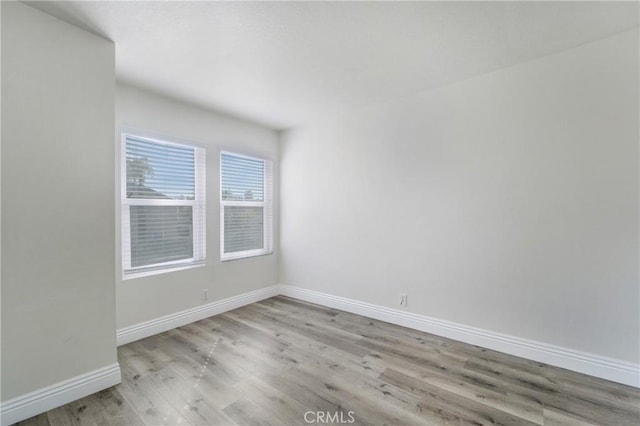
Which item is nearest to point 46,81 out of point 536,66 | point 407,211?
point 407,211

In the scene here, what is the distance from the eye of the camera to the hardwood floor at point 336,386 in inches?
69.6

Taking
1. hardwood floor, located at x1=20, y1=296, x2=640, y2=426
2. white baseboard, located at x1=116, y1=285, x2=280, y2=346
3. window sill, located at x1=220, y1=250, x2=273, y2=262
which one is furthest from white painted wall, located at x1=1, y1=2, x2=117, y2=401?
window sill, located at x1=220, y1=250, x2=273, y2=262

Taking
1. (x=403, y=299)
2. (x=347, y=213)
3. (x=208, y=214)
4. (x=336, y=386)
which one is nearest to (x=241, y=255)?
(x=208, y=214)

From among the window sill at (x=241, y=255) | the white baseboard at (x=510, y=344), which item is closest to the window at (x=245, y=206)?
the window sill at (x=241, y=255)

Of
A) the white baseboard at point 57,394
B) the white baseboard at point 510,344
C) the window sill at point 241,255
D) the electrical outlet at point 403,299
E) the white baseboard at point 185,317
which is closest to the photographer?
the white baseboard at point 57,394

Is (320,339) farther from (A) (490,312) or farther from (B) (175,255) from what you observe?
(B) (175,255)

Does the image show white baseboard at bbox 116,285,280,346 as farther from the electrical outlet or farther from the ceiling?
the ceiling

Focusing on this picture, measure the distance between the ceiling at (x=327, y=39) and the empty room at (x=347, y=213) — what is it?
2 cm

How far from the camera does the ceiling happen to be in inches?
70.5

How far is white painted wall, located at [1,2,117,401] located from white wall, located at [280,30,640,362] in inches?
97.7

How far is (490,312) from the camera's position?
8.70 feet

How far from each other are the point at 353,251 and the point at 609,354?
7.77ft

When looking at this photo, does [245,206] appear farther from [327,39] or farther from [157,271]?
[327,39]

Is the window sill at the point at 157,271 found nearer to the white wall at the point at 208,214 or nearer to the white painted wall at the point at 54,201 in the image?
the white wall at the point at 208,214
